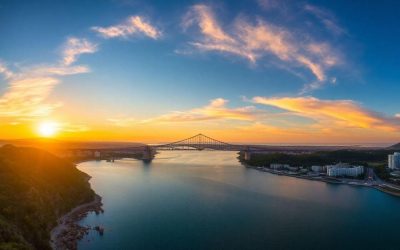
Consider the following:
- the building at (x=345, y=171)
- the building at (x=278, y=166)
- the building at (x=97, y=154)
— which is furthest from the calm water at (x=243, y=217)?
the building at (x=97, y=154)

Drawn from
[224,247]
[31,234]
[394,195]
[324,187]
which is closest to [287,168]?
[324,187]

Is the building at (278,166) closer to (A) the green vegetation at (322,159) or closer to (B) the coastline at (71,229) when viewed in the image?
(A) the green vegetation at (322,159)

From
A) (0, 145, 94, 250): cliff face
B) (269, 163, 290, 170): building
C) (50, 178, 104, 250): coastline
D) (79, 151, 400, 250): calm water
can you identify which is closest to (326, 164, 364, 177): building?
(79, 151, 400, 250): calm water

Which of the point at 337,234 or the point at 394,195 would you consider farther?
the point at 394,195

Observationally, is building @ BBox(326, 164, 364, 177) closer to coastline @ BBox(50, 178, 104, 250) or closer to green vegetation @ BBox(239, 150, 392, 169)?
green vegetation @ BBox(239, 150, 392, 169)

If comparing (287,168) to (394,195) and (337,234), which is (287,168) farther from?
(337,234)

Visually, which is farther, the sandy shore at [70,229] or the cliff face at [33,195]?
the sandy shore at [70,229]
